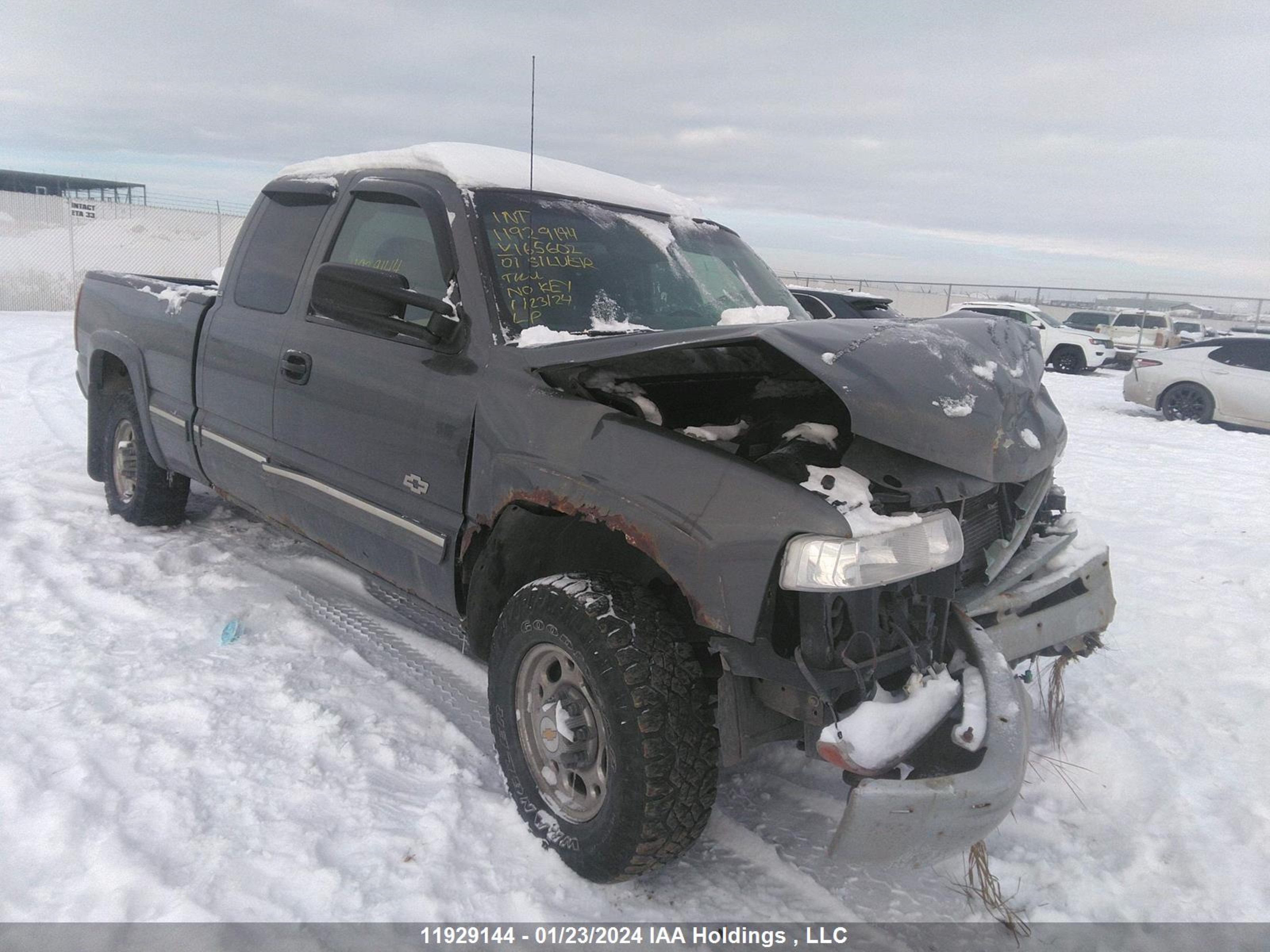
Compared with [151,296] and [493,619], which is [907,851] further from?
[151,296]

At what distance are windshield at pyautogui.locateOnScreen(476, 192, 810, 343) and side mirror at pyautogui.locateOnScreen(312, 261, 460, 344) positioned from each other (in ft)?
0.71

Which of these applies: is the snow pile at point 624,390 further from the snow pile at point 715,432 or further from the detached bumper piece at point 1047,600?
the detached bumper piece at point 1047,600

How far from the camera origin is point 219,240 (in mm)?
22109

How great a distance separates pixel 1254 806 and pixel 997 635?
4.00 ft

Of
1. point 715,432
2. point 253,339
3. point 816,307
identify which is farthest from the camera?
point 816,307

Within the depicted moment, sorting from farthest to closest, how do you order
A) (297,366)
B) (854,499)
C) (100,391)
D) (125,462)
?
(100,391)
(125,462)
(297,366)
(854,499)

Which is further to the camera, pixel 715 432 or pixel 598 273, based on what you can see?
pixel 598 273

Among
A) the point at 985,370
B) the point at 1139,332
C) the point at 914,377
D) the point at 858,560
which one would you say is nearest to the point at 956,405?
the point at 914,377

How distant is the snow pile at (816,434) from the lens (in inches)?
96.4

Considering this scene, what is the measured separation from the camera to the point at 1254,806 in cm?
298

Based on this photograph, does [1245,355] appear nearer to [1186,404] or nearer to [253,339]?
[1186,404]

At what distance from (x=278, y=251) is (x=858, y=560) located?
3.10 m

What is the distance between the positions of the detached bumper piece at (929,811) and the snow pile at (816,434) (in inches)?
35.1

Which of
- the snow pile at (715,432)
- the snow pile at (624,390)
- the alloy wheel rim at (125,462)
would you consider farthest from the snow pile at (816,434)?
the alloy wheel rim at (125,462)
